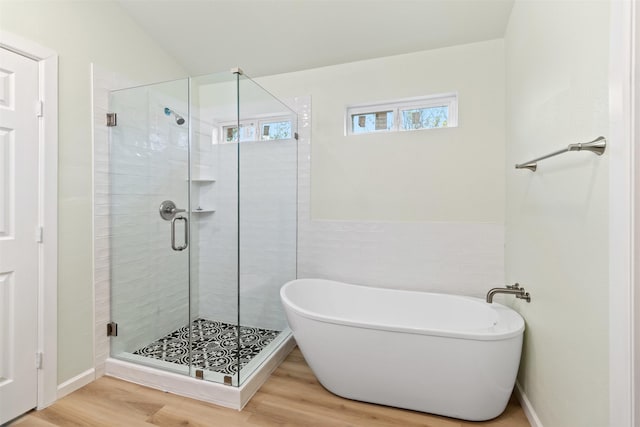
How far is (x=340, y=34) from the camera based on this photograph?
2.40 meters

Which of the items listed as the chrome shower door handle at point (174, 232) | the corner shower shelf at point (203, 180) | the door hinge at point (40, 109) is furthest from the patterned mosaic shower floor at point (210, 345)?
the door hinge at point (40, 109)

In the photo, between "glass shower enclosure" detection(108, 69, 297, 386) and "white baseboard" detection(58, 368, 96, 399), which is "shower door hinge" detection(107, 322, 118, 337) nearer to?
"glass shower enclosure" detection(108, 69, 297, 386)

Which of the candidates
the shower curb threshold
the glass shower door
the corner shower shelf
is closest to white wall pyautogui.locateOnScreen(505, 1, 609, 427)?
the shower curb threshold

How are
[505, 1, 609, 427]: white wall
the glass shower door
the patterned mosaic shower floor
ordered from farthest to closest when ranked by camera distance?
the glass shower door → the patterned mosaic shower floor → [505, 1, 609, 427]: white wall

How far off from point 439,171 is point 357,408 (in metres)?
1.80

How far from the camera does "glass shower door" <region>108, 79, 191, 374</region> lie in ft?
7.30

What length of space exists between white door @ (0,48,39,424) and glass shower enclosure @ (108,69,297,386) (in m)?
0.48

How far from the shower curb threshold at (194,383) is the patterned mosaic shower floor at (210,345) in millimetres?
113

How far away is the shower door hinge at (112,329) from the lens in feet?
7.18

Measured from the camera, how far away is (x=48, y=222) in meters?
1.81

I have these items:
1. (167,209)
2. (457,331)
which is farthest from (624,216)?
(167,209)

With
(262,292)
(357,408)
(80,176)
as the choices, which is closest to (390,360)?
(357,408)

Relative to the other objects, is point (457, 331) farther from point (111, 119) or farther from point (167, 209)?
point (111, 119)

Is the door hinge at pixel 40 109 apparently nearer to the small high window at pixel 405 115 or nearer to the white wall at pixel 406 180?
the white wall at pixel 406 180
